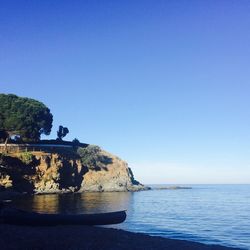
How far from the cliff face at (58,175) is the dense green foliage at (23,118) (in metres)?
11.3

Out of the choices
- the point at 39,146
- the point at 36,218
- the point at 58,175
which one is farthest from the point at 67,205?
the point at 39,146

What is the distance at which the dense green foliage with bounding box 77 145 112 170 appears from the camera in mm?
153875

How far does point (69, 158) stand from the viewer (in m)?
144

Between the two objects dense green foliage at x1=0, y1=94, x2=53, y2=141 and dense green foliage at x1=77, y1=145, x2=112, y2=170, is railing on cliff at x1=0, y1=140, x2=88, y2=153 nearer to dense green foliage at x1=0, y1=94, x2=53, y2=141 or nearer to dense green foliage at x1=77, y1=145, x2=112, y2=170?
dense green foliage at x1=0, y1=94, x2=53, y2=141

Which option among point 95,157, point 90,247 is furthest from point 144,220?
point 95,157

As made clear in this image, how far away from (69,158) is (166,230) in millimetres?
101060

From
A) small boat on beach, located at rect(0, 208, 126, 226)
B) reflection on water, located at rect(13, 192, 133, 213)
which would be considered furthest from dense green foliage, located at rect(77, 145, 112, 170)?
small boat on beach, located at rect(0, 208, 126, 226)

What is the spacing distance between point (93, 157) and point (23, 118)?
3706cm

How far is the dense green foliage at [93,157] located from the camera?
6058 inches

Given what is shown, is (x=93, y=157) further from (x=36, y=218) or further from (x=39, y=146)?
(x=36, y=218)

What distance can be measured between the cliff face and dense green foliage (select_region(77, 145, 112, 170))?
3.89ft

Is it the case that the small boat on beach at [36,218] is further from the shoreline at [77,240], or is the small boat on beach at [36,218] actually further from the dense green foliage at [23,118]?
the dense green foliage at [23,118]

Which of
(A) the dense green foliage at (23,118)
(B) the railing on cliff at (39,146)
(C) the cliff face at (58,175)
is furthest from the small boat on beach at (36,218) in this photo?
(A) the dense green foliage at (23,118)

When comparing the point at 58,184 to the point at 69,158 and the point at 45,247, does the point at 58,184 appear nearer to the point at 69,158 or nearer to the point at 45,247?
the point at 69,158
